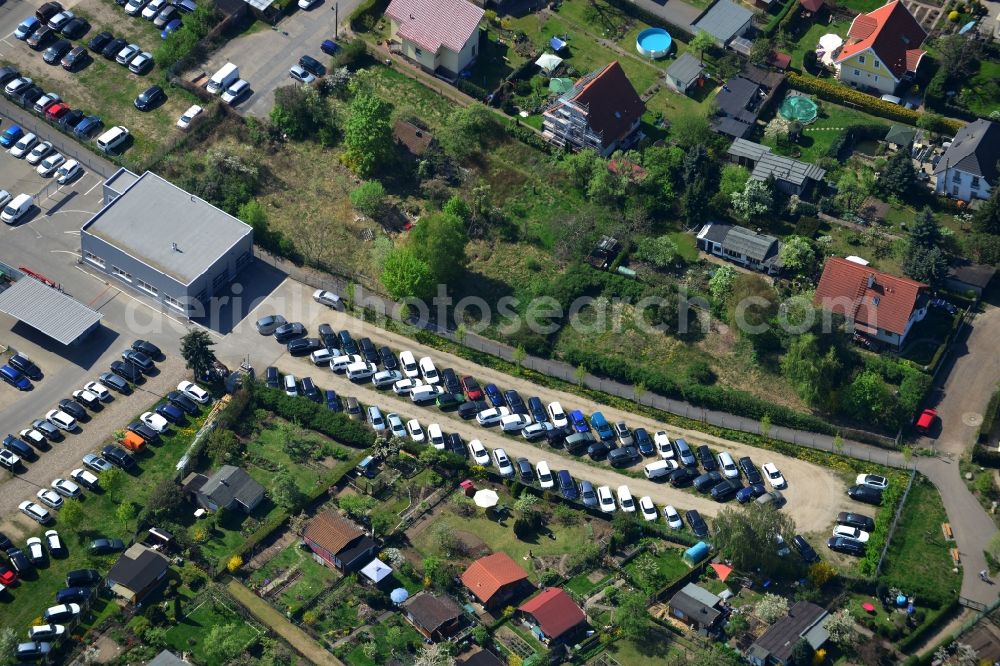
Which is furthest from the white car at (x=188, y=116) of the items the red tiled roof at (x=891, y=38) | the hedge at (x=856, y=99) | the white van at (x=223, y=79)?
the red tiled roof at (x=891, y=38)

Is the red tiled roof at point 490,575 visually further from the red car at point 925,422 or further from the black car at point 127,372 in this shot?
the red car at point 925,422

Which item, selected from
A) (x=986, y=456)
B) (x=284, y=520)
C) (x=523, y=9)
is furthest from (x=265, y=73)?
(x=986, y=456)

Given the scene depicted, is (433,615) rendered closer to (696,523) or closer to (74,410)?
(696,523)

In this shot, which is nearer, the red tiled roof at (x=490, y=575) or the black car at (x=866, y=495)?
the red tiled roof at (x=490, y=575)

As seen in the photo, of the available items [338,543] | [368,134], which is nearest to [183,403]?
[338,543]

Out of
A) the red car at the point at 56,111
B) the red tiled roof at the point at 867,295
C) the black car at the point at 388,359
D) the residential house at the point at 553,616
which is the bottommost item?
the residential house at the point at 553,616

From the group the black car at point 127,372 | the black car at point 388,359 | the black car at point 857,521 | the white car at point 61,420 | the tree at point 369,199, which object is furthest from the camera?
the tree at point 369,199
